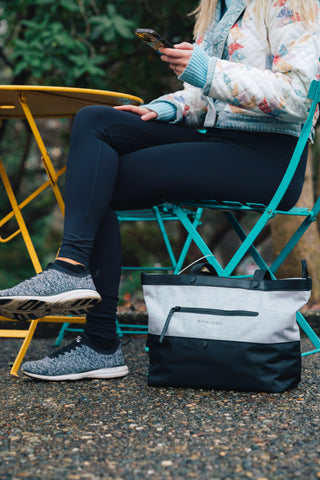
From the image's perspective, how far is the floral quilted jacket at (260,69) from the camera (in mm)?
1930

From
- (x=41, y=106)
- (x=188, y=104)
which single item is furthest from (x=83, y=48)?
(x=188, y=104)

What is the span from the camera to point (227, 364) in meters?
1.88

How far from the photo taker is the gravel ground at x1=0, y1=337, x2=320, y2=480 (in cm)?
130

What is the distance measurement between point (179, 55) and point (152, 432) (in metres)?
1.17

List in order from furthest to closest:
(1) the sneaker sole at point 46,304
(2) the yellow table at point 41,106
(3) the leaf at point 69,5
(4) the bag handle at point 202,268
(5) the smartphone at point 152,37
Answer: (3) the leaf at point 69,5, (2) the yellow table at point 41,106, (4) the bag handle at point 202,268, (5) the smartphone at point 152,37, (1) the sneaker sole at point 46,304

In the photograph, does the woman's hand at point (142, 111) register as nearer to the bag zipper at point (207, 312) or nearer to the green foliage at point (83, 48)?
the bag zipper at point (207, 312)

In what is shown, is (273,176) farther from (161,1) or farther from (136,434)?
(161,1)

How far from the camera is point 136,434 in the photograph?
5.08 feet

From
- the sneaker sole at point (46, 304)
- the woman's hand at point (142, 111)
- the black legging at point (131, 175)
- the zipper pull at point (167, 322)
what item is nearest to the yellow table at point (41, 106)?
the woman's hand at point (142, 111)

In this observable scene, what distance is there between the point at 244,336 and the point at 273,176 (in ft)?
1.85

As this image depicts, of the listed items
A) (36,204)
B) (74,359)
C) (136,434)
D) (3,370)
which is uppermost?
(136,434)

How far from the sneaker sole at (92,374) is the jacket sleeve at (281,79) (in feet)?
3.36

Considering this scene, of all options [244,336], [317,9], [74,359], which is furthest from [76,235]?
[317,9]

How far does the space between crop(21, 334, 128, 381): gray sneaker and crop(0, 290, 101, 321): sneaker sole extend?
→ 0.91ft
